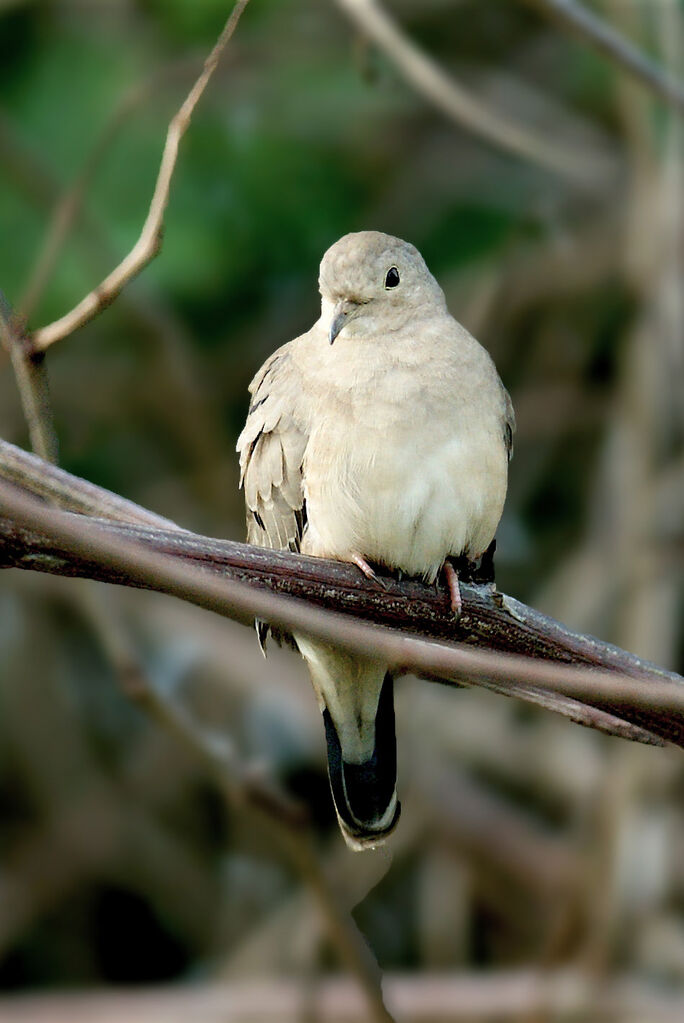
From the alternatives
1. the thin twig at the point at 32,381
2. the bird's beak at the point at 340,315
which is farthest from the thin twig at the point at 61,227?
the bird's beak at the point at 340,315

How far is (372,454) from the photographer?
8.66 ft

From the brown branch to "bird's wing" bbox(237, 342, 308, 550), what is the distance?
1.63ft

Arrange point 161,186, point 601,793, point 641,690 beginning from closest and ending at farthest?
point 641,690 < point 161,186 < point 601,793

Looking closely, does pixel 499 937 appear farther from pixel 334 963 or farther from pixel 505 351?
pixel 505 351

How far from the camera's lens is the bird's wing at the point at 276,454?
279 cm

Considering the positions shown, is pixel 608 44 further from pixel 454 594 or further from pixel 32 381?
pixel 32 381

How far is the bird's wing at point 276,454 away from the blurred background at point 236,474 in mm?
2293

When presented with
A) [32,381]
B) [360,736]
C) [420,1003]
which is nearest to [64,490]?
[32,381]

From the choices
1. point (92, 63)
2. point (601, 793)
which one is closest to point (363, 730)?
point (601, 793)

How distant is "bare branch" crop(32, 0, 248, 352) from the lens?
5.74 ft

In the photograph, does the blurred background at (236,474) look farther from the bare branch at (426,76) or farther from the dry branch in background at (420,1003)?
the bare branch at (426,76)

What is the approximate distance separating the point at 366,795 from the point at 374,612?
675 mm

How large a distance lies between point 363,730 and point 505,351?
3563 mm

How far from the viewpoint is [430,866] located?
5895mm
